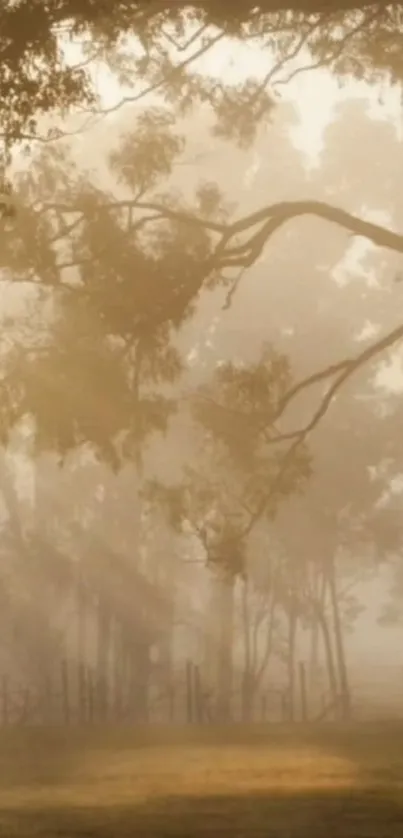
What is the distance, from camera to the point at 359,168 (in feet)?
123

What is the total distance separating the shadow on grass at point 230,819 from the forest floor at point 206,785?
0.03 feet

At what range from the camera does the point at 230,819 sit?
9.94 meters

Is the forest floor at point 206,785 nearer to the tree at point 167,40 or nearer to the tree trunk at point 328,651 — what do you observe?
the tree at point 167,40

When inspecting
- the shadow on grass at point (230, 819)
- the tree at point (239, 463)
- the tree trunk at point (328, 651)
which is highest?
the tree trunk at point (328, 651)

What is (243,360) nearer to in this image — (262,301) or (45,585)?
(262,301)

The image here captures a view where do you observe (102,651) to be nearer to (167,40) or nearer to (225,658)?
(225,658)

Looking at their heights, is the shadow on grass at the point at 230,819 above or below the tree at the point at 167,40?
below

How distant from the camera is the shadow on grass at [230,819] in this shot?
9.09 meters

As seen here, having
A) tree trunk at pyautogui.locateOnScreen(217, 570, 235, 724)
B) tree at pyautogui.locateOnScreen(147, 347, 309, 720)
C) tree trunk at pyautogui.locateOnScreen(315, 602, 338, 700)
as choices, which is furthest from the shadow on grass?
tree trunk at pyautogui.locateOnScreen(315, 602, 338, 700)

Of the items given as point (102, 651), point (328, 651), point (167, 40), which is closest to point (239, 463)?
point (167, 40)

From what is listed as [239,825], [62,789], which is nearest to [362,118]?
[62,789]

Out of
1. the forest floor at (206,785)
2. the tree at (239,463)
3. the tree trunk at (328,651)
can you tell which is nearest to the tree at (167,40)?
the tree at (239,463)

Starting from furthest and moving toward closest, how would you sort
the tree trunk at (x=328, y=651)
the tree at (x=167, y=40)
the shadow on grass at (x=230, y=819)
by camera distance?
the tree trunk at (x=328, y=651)
the tree at (x=167, y=40)
the shadow on grass at (x=230, y=819)

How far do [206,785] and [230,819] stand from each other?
10.4 feet
